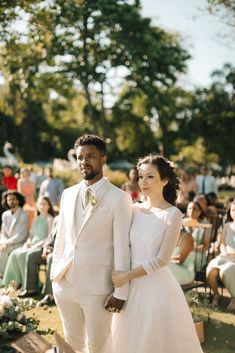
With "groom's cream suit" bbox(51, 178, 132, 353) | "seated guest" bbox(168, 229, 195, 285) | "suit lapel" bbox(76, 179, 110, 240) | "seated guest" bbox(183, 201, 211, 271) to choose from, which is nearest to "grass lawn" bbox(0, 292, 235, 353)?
"seated guest" bbox(168, 229, 195, 285)

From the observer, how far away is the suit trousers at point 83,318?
3.56 metres

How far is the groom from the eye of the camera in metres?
3.55

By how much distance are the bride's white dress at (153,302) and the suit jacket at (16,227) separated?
4652 mm

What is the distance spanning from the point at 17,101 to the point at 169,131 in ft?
41.8

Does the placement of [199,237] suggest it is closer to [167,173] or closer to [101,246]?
[167,173]

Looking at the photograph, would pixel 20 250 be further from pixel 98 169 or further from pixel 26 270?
pixel 98 169

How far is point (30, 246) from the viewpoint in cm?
804

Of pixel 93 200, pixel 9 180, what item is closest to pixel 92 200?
pixel 93 200

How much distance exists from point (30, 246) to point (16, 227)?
0.41 meters

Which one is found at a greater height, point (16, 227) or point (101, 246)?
point (101, 246)

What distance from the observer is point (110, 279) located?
364 centimetres

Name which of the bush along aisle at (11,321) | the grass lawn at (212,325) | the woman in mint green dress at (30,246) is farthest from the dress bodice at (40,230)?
the bush along aisle at (11,321)

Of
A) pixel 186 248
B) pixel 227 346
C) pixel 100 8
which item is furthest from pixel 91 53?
pixel 227 346

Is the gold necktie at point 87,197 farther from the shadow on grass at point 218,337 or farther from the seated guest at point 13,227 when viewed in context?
the seated guest at point 13,227
